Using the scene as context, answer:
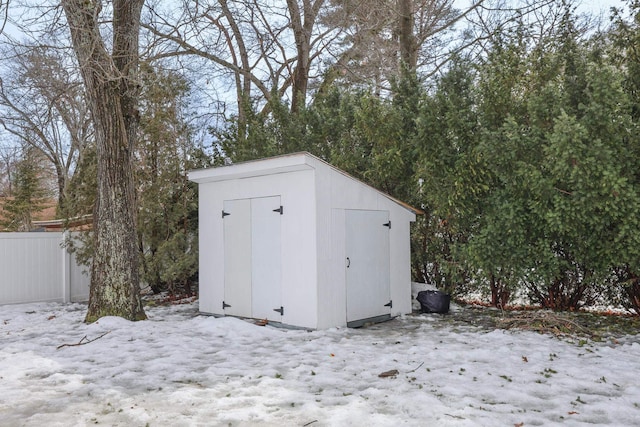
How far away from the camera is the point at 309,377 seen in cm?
428

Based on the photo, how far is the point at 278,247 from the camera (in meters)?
6.69

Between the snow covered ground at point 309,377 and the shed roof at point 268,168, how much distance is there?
1.99m

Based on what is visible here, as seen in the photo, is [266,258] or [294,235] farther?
[266,258]

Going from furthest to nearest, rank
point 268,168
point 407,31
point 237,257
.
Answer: point 407,31, point 237,257, point 268,168

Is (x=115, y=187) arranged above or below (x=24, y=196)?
below

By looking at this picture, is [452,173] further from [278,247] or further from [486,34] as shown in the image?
[486,34]

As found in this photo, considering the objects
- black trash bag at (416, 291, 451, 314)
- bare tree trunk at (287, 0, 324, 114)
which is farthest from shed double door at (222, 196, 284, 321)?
bare tree trunk at (287, 0, 324, 114)

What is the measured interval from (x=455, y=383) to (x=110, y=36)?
20.7ft

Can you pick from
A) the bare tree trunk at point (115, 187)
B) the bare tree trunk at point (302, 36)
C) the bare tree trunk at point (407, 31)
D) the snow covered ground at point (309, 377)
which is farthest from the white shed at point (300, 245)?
the bare tree trunk at point (302, 36)

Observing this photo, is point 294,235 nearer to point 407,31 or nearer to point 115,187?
point 115,187

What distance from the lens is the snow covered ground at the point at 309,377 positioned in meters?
3.37

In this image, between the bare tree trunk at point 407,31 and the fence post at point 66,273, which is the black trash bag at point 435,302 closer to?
the bare tree trunk at point 407,31

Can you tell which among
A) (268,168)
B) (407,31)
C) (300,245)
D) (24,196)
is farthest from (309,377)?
(24,196)

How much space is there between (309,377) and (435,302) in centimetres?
379
